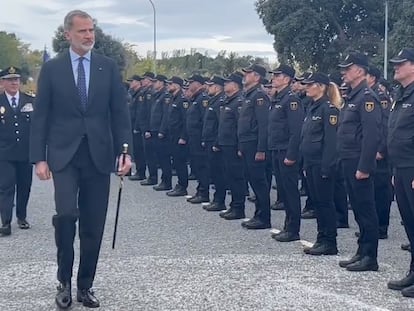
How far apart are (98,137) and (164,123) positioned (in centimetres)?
878

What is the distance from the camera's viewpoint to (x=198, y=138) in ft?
46.5

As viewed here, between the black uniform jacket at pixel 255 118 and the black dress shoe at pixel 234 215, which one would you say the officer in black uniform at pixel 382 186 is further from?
the black dress shoe at pixel 234 215

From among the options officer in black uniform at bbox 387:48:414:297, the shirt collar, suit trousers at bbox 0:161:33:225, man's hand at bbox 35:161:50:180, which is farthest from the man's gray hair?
suit trousers at bbox 0:161:33:225

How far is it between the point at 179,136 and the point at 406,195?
791 cm

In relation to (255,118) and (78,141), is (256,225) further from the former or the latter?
(78,141)

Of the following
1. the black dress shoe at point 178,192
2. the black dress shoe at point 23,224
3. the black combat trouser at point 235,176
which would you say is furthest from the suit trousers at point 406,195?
the black dress shoe at point 178,192

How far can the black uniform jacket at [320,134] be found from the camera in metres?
9.05

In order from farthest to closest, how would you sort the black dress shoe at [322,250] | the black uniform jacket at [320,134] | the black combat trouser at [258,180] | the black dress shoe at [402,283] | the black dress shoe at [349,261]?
1. the black combat trouser at [258,180]
2. the black uniform jacket at [320,134]
3. the black dress shoe at [322,250]
4. the black dress shoe at [349,261]
5. the black dress shoe at [402,283]

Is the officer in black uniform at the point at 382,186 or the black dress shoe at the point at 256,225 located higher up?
the officer in black uniform at the point at 382,186

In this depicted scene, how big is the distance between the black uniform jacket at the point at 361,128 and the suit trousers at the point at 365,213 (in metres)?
0.16

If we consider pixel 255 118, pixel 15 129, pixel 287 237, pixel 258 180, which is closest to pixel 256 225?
pixel 258 180

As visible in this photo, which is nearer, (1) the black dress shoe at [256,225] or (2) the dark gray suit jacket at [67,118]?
(2) the dark gray suit jacket at [67,118]

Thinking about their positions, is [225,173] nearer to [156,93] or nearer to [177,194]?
[177,194]

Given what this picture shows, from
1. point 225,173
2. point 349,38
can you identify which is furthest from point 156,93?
point 349,38
